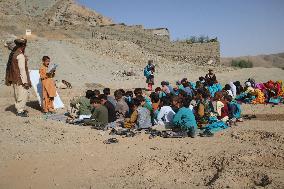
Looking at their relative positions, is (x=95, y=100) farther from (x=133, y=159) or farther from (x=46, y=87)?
(x=133, y=159)

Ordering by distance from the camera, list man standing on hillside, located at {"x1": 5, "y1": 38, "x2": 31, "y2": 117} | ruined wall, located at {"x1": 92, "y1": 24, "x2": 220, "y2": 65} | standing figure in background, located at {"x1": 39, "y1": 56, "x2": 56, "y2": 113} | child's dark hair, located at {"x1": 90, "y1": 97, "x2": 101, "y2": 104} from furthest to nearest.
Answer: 1. ruined wall, located at {"x1": 92, "y1": 24, "x2": 220, "y2": 65}
2. standing figure in background, located at {"x1": 39, "y1": 56, "x2": 56, "y2": 113}
3. man standing on hillside, located at {"x1": 5, "y1": 38, "x2": 31, "y2": 117}
4. child's dark hair, located at {"x1": 90, "y1": 97, "x2": 101, "y2": 104}

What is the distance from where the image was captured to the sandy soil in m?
5.39

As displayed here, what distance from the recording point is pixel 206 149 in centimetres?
683

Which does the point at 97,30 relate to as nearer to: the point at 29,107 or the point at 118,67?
the point at 118,67

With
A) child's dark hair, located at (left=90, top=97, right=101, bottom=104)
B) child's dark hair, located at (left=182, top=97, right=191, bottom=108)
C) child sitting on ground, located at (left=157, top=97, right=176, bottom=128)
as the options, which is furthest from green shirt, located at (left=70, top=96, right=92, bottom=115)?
child's dark hair, located at (left=182, top=97, right=191, bottom=108)

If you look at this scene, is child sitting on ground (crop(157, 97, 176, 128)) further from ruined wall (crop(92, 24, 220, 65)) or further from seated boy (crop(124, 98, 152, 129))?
ruined wall (crop(92, 24, 220, 65))

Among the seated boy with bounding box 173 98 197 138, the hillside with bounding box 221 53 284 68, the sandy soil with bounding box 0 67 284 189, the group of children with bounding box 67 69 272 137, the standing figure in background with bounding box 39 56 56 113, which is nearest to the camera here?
the sandy soil with bounding box 0 67 284 189

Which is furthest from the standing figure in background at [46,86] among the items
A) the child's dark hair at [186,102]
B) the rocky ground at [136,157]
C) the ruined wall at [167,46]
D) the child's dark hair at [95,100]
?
the ruined wall at [167,46]

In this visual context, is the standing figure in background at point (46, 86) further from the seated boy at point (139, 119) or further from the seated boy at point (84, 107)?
the seated boy at point (139, 119)

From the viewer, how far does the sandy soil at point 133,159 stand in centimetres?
539


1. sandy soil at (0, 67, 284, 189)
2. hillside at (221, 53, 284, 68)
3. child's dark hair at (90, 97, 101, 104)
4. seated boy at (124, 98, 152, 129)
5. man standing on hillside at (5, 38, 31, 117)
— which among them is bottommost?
sandy soil at (0, 67, 284, 189)

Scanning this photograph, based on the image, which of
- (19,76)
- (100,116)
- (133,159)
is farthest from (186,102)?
(19,76)

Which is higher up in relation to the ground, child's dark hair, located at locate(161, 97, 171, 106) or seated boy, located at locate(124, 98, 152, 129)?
child's dark hair, located at locate(161, 97, 171, 106)

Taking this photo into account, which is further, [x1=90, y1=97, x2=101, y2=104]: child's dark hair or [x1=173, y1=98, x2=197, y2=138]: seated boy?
[x1=90, y1=97, x2=101, y2=104]: child's dark hair
